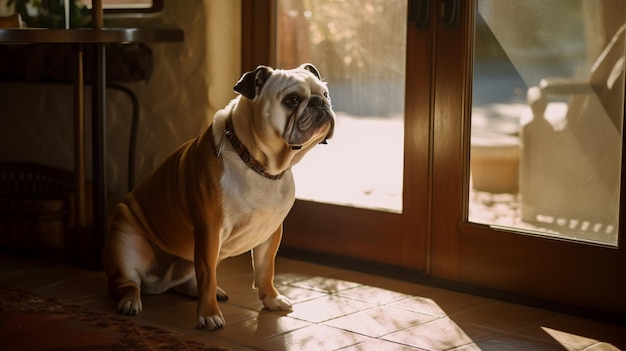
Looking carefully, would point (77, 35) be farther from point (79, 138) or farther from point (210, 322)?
point (210, 322)

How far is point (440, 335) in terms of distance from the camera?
2.81 metres

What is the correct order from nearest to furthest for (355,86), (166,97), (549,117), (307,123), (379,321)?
(307,123), (379,321), (549,117), (355,86), (166,97)

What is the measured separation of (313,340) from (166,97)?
162 centimetres

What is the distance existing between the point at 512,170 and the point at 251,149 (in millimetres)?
955

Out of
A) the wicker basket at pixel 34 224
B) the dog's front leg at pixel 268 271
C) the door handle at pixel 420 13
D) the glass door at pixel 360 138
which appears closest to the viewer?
the dog's front leg at pixel 268 271

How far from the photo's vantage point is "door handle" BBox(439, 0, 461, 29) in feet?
10.5

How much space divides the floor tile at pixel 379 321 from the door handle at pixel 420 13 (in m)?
1.01

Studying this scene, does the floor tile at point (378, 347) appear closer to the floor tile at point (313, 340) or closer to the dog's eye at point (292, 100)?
the floor tile at point (313, 340)

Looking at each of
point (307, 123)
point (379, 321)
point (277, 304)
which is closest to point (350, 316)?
point (379, 321)

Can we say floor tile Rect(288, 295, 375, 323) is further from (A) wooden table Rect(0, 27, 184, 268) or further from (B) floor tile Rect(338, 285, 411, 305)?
(A) wooden table Rect(0, 27, 184, 268)

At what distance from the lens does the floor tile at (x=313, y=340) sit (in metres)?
2.68

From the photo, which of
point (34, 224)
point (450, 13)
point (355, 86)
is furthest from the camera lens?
point (34, 224)

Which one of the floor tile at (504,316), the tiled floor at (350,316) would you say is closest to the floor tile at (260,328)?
the tiled floor at (350,316)

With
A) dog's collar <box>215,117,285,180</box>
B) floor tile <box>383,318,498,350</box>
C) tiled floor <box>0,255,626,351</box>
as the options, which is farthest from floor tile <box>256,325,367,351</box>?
dog's collar <box>215,117,285,180</box>
